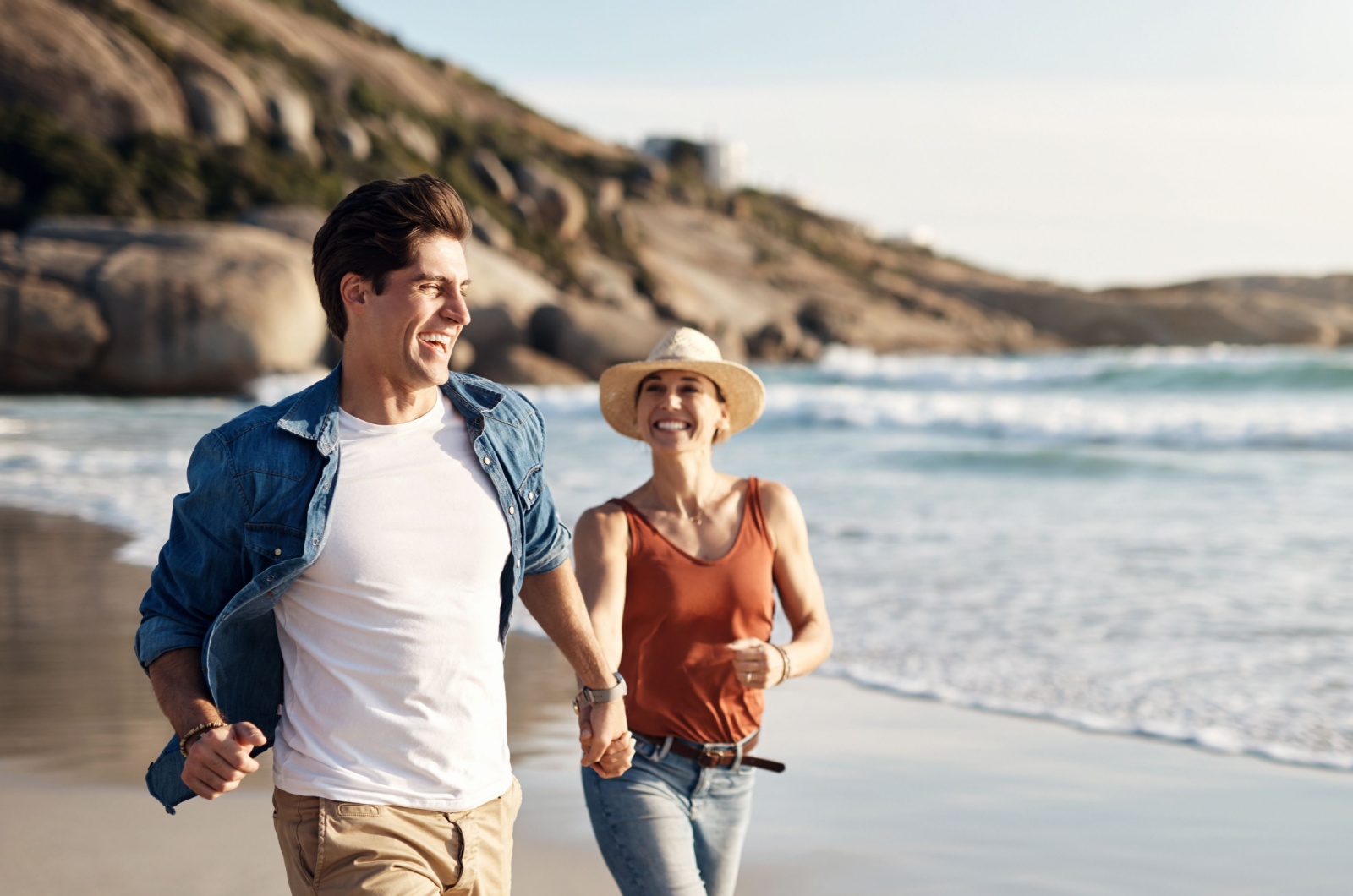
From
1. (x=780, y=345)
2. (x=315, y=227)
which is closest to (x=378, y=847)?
(x=315, y=227)

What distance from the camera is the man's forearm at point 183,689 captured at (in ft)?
6.63

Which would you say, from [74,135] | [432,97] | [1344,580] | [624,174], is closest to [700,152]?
[624,174]

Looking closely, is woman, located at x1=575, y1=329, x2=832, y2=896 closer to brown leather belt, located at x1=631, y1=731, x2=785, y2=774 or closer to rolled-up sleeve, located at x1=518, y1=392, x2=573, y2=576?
brown leather belt, located at x1=631, y1=731, x2=785, y2=774

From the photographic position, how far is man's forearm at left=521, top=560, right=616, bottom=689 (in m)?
2.44

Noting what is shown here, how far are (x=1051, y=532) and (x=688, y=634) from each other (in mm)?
8301

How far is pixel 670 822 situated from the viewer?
283 cm

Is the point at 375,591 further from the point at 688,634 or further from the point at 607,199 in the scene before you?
the point at 607,199

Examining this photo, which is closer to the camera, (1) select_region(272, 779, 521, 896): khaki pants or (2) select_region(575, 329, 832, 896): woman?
(1) select_region(272, 779, 521, 896): khaki pants

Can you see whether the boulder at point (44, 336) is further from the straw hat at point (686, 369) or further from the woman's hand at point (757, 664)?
the woman's hand at point (757, 664)

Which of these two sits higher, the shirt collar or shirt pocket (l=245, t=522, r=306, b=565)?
the shirt collar

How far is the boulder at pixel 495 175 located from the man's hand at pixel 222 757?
5802cm

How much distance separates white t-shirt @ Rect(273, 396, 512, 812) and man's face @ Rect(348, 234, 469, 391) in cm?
12

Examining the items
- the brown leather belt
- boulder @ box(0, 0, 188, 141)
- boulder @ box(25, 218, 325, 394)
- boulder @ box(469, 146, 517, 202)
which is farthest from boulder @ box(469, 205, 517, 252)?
the brown leather belt

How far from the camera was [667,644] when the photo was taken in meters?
2.95
